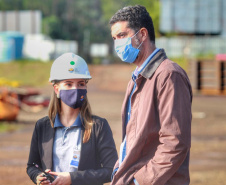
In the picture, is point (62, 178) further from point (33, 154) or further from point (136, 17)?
point (136, 17)

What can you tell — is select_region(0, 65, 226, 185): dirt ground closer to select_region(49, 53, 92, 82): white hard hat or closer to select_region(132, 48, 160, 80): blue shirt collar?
select_region(49, 53, 92, 82): white hard hat

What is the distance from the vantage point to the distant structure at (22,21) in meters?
61.7

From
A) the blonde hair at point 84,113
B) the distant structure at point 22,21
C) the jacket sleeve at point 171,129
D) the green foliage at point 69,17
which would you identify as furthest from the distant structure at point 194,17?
the jacket sleeve at point 171,129

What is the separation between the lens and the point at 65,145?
3.55 metres

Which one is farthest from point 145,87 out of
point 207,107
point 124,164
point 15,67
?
point 15,67

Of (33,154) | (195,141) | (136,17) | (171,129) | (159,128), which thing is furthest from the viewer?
(195,141)

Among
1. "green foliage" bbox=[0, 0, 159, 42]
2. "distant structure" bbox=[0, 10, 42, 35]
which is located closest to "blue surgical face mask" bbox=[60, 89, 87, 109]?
"green foliage" bbox=[0, 0, 159, 42]

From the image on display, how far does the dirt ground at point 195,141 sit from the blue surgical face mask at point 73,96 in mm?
5346

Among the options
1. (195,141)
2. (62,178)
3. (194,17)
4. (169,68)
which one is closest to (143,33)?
(169,68)

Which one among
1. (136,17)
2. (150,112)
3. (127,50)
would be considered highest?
(136,17)

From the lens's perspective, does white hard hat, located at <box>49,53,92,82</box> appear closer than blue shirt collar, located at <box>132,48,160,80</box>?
No

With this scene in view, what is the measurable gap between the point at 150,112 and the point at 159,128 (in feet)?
0.32

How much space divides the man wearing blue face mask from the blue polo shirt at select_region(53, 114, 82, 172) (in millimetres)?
382

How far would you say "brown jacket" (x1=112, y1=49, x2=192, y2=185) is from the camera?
9.61 feet
